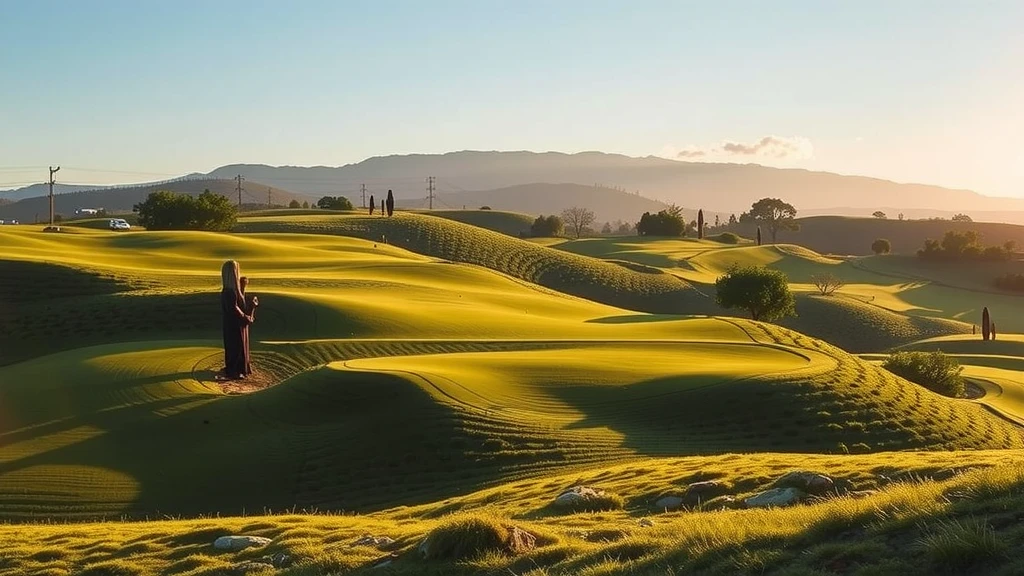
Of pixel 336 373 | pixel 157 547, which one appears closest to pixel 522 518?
pixel 157 547

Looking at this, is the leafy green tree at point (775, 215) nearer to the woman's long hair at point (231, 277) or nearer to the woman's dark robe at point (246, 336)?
the woman's dark robe at point (246, 336)

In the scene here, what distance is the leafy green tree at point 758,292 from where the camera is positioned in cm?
5459

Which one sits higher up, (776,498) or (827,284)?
→ (776,498)

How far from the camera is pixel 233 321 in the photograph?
26.3 meters

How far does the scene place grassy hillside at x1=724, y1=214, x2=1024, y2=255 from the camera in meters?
160

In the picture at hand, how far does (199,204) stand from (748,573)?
83.3 m

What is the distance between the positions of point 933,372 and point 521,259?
46.1 meters

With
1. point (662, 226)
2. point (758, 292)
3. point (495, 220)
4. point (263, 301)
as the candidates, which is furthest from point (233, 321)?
point (495, 220)

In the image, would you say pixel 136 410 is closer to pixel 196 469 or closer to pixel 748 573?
pixel 196 469

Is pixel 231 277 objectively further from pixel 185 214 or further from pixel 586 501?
pixel 185 214

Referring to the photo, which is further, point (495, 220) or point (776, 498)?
point (495, 220)

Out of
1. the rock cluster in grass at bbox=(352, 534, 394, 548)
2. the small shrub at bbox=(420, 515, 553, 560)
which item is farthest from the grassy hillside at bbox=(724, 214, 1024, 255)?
the small shrub at bbox=(420, 515, 553, 560)

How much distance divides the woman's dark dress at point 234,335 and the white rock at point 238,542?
14.9 metres

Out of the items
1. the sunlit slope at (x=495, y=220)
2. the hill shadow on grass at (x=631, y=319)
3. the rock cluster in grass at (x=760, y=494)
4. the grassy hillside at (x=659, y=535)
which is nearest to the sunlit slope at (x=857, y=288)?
the hill shadow on grass at (x=631, y=319)
